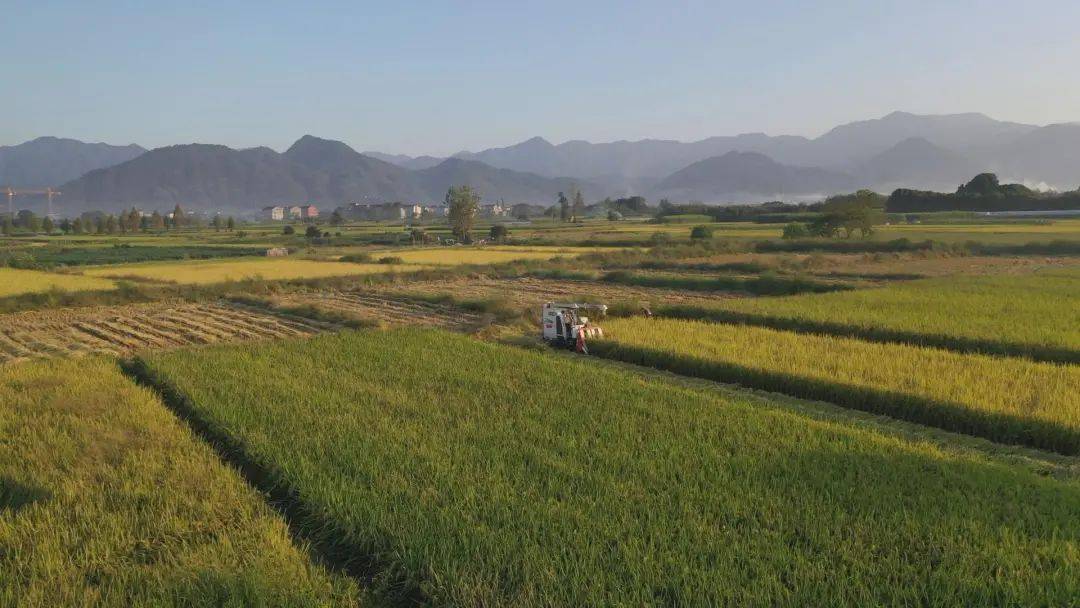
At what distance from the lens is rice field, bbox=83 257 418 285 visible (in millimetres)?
30375

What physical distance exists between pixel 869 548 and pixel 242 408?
743 cm

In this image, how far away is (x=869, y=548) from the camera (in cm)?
512

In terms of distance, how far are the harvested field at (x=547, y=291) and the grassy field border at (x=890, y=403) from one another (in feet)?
31.9

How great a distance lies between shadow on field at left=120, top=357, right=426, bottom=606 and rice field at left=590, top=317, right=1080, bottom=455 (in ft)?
25.1

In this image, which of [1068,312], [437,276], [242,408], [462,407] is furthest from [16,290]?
[1068,312]

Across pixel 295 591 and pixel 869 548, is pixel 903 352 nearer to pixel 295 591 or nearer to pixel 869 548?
pixel 869 548

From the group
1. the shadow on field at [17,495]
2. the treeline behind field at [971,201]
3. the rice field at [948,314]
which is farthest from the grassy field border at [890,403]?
the treeline behind field at [971,201]

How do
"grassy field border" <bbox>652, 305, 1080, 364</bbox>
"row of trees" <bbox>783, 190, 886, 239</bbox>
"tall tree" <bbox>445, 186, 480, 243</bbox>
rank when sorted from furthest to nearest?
"tall tree" <bbox>445, 186, 480, 243</bbox>
"row of trees" <bbox>783, 190, 886, 239</bbox>
"grassy field border" <bbox>652, 305, 1080, 364</bbox>

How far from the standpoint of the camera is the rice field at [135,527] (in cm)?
479

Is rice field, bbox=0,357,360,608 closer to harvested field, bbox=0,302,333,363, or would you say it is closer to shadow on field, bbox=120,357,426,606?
shadow on field, bbox=120,357,426,606

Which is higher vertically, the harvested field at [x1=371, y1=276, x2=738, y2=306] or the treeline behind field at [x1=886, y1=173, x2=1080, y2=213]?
the treeline behind field at [x1=886, y1=173, x2=1080, y2=213]

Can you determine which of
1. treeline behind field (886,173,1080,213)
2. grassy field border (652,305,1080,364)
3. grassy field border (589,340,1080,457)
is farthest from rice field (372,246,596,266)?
treeline behind field (886,173,1080,213)

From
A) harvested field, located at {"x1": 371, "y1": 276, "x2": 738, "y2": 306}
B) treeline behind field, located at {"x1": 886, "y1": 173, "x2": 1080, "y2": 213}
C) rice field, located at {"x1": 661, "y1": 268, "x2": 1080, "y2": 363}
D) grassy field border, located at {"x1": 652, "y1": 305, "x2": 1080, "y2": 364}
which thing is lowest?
harvested field, located at {"x1": 371, "y1": 276, "x2": 738, "y2": 306}

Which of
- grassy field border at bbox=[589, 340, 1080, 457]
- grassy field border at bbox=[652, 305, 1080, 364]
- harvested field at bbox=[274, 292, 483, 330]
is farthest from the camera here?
harvested field at bbox=[274, 292, 483, 330]
